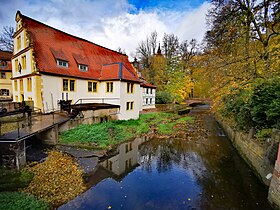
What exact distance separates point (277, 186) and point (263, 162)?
76.6 inches

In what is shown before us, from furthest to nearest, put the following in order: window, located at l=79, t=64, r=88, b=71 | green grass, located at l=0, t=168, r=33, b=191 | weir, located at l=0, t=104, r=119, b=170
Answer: window, located at l=79, t=64, r=88, b=71 → weir, located at l=0, t=104, r=119, b=170 → green grass, located at l=0, t=168, r=33, b=191

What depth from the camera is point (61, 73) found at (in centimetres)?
1412

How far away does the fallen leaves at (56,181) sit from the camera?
5.69m

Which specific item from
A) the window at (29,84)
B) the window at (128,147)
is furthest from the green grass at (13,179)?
the window at (29,84)

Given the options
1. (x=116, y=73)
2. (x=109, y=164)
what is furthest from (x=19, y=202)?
(x=116, y=73)

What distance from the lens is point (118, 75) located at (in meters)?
16.4

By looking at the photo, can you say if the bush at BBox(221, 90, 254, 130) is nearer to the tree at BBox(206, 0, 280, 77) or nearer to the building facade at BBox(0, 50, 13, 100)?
the tree at BBox(206, 0, 280, 77)

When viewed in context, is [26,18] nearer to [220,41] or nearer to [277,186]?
[220,41]

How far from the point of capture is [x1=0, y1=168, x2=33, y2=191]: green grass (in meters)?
5.89

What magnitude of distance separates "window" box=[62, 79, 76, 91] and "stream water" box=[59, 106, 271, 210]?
27.1 feet

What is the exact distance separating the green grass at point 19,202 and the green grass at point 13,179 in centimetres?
51

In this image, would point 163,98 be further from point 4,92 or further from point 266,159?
point 4,92

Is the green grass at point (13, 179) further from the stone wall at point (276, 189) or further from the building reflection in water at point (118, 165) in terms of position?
the stone wall at point (276, 189)

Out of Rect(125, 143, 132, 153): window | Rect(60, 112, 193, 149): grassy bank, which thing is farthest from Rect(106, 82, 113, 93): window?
Rect(125, 143, 132, 153): window
